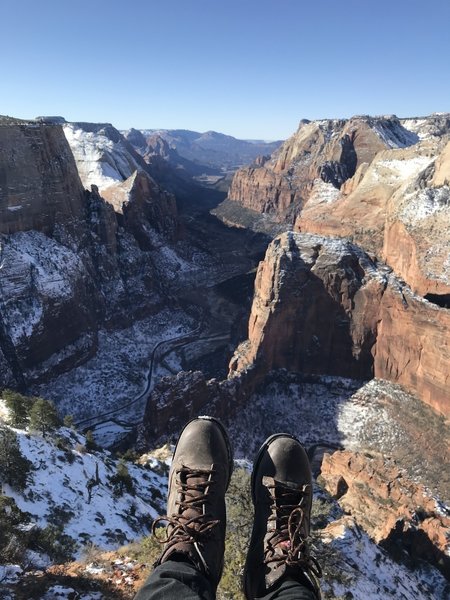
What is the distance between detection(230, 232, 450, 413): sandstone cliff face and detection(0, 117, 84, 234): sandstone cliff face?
26.6 metres

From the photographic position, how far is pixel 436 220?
35.9 m

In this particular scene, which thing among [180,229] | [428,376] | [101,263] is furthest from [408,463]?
[180,229]

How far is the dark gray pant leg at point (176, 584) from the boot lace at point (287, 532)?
124cm

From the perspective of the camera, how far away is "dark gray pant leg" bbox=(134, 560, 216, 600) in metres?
5.10

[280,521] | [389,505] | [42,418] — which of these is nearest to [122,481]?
[42,418]

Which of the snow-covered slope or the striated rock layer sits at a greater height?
the striated rock layer

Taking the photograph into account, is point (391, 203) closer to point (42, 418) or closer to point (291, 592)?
point (42, 418)

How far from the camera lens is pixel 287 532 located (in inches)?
281

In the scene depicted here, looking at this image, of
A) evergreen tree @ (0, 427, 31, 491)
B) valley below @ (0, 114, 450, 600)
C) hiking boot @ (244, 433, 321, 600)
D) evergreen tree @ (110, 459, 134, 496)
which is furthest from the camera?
evergreen tree @ (110, 459, 134, 496)

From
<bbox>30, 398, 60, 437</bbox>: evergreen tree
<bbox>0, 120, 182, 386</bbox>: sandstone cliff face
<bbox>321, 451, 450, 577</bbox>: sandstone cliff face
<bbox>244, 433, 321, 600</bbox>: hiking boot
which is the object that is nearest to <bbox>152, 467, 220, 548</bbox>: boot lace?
<bbox>244, 433, 321, 600</bbox>: hiking boot

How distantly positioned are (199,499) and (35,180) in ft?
163

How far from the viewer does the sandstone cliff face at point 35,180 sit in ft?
151

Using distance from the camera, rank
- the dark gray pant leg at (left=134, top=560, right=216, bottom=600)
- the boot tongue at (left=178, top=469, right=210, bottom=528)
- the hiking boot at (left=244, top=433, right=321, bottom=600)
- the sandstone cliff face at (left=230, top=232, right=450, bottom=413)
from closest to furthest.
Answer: the dark gray pant leg at (left=134, top=560, right=216, bottom=600), the hiking boot at (left=244, top=433, right=321, bottom=600), the boot tongue at (left=178, top=469, right=210, bottom=528), the sandstone cliff face at (left=230, top=232, right=450, bottom=413)

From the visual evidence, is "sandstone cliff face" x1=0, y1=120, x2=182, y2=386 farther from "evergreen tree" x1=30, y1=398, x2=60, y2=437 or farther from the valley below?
"evergreen tree" x1=30, y1=398, x2=60, y2=437
